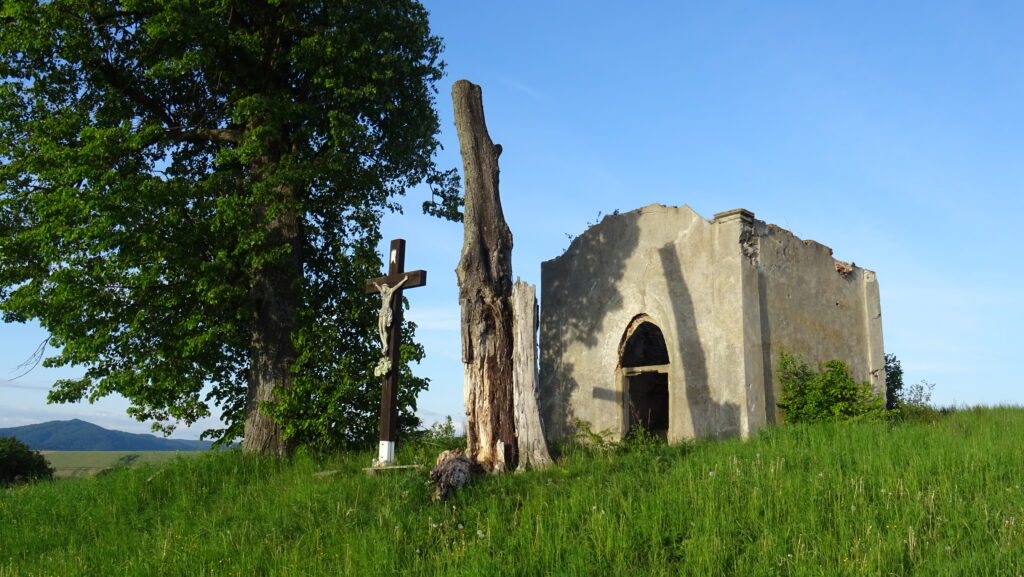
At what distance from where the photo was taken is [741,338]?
43.4ft

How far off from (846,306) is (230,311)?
1186 centimetres

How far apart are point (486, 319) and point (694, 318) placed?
3740 mm

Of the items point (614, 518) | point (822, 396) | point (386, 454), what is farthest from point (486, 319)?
point (822, 396)

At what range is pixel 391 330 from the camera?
13.2 metres

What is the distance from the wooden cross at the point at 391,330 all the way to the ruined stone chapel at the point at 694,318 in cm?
286

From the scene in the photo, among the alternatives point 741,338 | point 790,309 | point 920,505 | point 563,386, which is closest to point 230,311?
point 563,386

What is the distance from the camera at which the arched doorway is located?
16531mm

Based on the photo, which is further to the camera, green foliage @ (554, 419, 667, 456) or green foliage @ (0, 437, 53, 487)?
green foliage @ (0, 437, 53, 487)

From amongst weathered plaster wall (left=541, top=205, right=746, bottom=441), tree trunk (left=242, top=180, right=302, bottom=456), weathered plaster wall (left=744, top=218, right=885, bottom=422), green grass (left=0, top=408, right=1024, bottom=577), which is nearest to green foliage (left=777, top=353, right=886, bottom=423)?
weathered plaster wall (left=744, top=218, right=885, bottom=422)

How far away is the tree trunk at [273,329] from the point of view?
14.8m

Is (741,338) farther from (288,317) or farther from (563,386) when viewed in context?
(288,317)

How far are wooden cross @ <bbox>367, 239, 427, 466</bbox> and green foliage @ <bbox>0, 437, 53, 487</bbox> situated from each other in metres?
17.6

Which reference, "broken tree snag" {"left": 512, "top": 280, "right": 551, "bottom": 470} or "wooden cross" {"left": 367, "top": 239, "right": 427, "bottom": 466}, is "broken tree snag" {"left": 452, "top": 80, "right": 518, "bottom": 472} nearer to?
"broken tree snag" {"left": 512, "top": 280, "right": 551, "bottom": 470}

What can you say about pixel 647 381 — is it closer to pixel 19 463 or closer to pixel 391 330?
pixel 391 330
